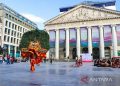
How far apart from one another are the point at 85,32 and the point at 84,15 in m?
6.70

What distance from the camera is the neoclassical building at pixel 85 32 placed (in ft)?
243

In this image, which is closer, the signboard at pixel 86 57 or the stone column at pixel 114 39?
the signboard at pixel 86 57

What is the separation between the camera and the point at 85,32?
260 feet

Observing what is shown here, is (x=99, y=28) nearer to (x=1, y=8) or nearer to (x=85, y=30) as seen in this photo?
(x=85, y=30)

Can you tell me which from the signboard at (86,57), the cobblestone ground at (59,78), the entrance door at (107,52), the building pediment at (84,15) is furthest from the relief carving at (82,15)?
the cobblestone ground at (59,78)

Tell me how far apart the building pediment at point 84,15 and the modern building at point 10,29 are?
16144 mm

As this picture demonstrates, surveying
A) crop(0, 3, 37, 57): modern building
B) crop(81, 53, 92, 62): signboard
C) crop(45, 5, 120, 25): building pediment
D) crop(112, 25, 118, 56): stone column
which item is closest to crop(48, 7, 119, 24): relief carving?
crop(45, 5, 120, 25): building pediment

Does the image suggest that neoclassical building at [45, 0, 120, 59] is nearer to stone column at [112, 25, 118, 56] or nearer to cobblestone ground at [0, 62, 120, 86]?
stone column at [112, 25, 118, 56]

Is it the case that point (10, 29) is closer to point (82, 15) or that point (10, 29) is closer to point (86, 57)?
point (82, 15)

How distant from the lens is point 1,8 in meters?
81.9

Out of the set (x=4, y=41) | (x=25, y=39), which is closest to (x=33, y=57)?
(x=25, y=39)

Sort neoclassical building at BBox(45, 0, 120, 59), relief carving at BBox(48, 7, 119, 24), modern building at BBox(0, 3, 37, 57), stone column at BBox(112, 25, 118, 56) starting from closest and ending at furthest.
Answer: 1. stone column at BBox(112, 25, 118, 56)
2. neoclassical building at BBox(45, 0, 120, 59)
3. relief carving at BBox(48, 7, 119, 24)
4. modern building at BBox(0, 3, 37, 57)

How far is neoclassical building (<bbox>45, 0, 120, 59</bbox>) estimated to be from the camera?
7394 centimetres

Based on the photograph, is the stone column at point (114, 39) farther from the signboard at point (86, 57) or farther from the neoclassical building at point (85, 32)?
the signboard at point (86, 57)
